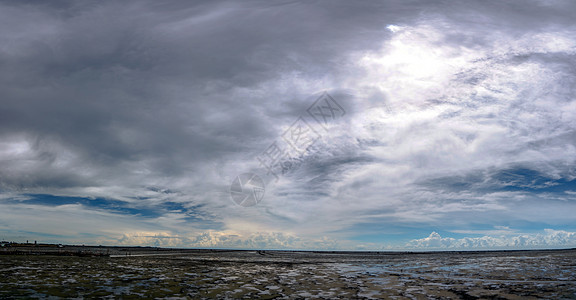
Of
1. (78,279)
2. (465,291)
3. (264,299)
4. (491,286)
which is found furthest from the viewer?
(78,279)

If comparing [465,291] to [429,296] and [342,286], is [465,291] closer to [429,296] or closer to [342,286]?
[429,296]

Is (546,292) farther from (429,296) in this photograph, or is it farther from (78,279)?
(78,279)

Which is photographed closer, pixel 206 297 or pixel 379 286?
pixel 206 297

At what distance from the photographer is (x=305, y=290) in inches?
1139

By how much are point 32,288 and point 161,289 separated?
10288 millimetres

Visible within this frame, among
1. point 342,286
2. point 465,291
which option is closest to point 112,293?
point 342,286

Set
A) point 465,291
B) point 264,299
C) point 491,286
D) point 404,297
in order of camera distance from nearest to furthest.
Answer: point 264,299 → point 404,297 → point 465,291 → point 491,286

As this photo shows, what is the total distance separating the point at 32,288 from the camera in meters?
27.0

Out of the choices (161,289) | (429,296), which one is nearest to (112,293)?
(161,289)

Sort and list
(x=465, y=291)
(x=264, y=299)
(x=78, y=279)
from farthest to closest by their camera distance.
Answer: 1. (x=78, y=279)
2. (x=465, y=291)
3. (x=264, y=299)

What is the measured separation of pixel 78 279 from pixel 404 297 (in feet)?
105

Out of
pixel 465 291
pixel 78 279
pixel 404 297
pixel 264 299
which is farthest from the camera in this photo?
pixel 78 279

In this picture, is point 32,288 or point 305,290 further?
point 305,290

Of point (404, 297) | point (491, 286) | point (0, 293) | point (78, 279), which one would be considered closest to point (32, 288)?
point (0, 293)
